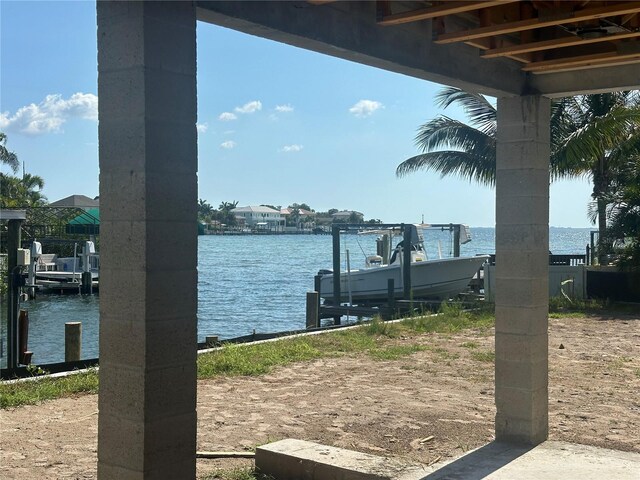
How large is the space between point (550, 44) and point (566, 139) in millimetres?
16706

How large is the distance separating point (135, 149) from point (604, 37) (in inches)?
137

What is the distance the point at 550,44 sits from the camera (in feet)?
18.4

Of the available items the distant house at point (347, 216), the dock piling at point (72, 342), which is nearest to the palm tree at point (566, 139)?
the dock piling at point (72, 342)

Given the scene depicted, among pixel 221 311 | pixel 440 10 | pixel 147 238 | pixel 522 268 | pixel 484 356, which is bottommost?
pixel 221 311

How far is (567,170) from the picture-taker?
2273 centimetres

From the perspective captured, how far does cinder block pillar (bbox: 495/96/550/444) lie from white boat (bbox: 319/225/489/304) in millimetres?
19519

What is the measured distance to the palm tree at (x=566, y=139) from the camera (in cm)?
2081

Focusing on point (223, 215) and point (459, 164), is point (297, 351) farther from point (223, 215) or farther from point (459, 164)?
point (223, 215)

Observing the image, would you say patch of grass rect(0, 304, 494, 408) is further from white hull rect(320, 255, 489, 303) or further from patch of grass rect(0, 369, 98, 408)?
white hull rect(320, 255, 489, 303)

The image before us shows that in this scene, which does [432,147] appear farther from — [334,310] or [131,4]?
[131,4]

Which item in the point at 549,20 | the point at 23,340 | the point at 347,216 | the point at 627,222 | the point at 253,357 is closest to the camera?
the point at 549,20

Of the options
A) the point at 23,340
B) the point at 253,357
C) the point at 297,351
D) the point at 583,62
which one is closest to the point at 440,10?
the point at 583,62

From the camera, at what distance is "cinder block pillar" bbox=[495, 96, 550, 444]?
6.61 m

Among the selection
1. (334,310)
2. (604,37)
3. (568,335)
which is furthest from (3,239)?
(604,37)
